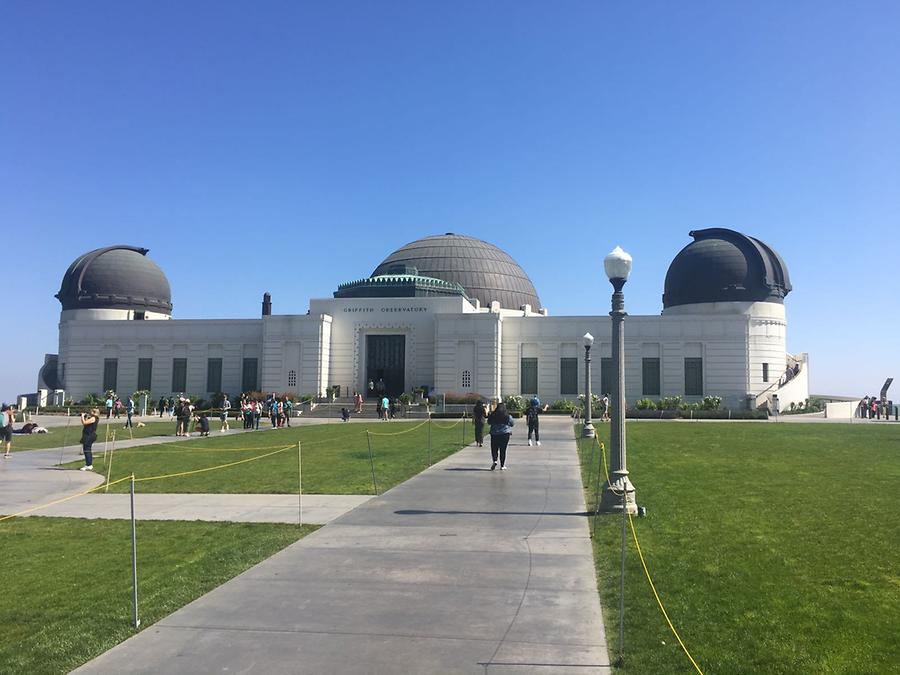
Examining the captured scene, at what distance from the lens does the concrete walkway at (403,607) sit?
540cm

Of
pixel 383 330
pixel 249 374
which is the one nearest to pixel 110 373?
pixel 249 374

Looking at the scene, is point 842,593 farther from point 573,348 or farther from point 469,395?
point 573,348

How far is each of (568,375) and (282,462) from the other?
36.2 metres

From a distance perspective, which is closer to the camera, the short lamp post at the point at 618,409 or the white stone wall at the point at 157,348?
the short lamp post at the point at 618,409

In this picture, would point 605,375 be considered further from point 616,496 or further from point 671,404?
point 616,496

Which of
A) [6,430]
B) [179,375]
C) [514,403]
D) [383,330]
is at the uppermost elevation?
[383,330]

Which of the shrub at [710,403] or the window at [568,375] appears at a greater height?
the window at [568,375]

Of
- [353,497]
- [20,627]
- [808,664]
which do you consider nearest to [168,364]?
[353,497]

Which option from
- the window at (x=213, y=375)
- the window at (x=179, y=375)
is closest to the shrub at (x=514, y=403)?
the window at (x=213, y=375)

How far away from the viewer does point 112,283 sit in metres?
63.0

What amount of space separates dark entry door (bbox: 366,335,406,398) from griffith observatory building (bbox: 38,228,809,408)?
0.09 metres

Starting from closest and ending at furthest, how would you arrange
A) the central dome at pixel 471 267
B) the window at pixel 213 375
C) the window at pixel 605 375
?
the window at pixel 605 375, the window at pixel 213 375, the central dome at pixel 471 267

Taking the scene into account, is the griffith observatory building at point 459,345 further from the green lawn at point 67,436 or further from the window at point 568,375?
the green lawn at point 67,436

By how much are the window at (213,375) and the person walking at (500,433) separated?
143ft
